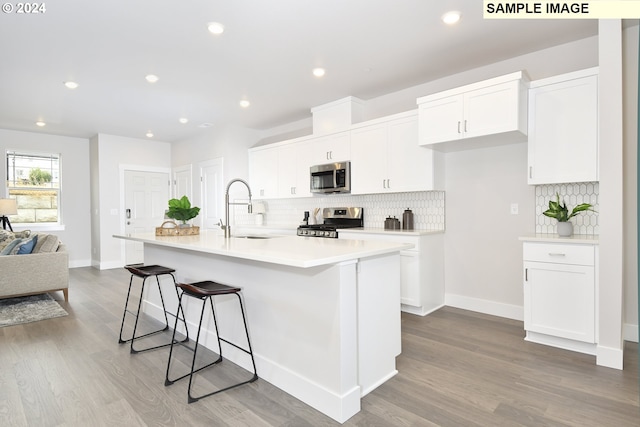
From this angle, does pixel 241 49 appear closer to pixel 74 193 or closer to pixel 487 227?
pixel 487 227

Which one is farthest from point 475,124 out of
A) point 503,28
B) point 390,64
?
point 390,64

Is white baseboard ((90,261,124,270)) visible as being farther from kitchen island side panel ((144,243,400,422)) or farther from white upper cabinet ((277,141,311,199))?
kitchen island side panel ((144,243,400,422))

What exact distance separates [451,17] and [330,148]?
7.78ft

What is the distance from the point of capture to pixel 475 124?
3.30 m

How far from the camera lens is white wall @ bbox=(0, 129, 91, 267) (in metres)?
6.78

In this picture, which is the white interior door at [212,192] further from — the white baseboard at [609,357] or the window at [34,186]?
the white baseboard at [609,357]

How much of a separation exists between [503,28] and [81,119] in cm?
596

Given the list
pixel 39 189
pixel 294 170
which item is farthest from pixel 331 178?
pixel 39 189

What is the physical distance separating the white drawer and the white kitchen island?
1.31 m

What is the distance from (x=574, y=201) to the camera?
3178 millimetres

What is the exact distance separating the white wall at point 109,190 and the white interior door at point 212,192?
5.40 feet

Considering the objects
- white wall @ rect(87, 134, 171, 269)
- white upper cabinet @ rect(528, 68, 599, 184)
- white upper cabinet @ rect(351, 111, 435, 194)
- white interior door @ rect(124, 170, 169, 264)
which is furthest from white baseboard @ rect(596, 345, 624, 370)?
white wall @ rect(87, 134, 171, 269)

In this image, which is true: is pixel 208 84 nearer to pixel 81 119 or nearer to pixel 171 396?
pixel 81 119

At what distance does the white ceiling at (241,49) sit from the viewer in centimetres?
266
